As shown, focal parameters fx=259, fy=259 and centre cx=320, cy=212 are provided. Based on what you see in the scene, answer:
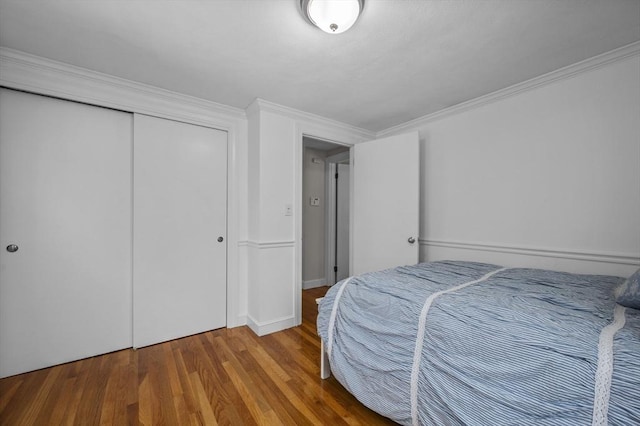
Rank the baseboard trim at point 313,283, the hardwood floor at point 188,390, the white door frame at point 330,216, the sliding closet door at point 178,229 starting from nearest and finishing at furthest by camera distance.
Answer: the hardwood floor at point 188,390, the sliding closet door at point 178,229, the baseboard trim at point 313,283, the white door frame at point 330,216

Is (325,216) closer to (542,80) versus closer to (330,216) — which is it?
(330,216)

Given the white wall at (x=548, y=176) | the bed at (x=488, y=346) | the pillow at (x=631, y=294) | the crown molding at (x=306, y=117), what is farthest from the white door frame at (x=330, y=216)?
the pillow at (x=631, y=294)

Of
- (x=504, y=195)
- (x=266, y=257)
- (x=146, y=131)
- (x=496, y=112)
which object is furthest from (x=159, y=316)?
(x=496, y=112)

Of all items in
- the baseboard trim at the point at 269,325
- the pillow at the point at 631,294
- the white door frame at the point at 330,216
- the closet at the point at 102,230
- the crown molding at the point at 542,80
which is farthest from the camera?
the white door frame at the point at 330,216

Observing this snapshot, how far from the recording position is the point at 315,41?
1.65 m

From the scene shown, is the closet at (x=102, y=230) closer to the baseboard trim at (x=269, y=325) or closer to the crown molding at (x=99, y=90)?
the crown molding at (x=99, y=90)

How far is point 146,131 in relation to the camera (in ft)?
7.45

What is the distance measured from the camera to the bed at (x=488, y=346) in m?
0.85

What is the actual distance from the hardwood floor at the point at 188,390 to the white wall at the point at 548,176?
6.08ft

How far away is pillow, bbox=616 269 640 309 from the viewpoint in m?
1.09

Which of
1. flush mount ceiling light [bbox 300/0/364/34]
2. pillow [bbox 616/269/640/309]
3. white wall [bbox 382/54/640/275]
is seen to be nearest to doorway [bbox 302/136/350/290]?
white wall [bbox 382/54/640/275]

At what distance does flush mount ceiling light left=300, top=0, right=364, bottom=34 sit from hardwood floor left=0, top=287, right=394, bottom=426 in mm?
2177

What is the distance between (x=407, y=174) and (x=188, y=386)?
2624 mm

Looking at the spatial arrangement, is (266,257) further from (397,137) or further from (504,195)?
(504,195)
